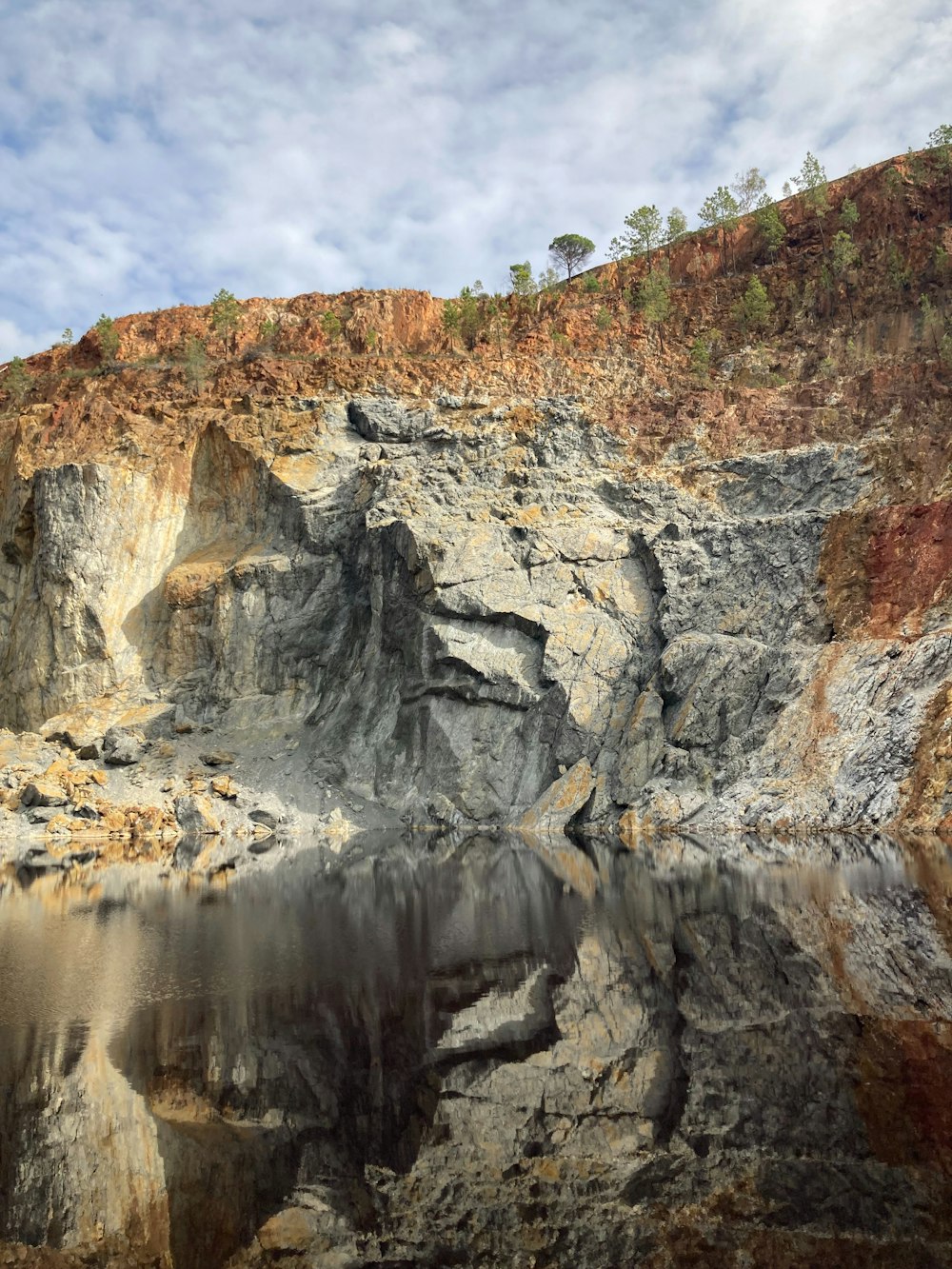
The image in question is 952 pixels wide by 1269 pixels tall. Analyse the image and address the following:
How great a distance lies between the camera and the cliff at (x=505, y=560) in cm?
4212

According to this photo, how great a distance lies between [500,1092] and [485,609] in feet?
133

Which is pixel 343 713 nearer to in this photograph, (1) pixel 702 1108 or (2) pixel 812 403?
(2) pixel 812 403

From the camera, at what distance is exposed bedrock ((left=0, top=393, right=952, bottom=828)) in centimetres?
4088

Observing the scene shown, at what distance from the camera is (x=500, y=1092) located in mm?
8945

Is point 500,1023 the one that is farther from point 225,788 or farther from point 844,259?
point 844,259

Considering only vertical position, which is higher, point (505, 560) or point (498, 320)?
point (498, 320)

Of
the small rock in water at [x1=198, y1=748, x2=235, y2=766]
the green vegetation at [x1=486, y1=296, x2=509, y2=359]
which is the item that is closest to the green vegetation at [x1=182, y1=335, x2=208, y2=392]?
the green vegetation at [x1=486, y1=296, x2=509, y2=359]

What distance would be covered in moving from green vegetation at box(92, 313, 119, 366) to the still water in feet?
206

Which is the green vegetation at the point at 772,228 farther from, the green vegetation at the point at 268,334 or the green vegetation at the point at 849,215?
the green vegetation at the point at 268,334

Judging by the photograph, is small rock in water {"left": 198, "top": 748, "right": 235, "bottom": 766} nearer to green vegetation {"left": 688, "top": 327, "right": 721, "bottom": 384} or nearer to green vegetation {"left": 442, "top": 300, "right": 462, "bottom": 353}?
green vegetation {"left": 442, "top": 300, "right": 462, "bottom": 353}

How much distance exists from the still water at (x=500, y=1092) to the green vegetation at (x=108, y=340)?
62844 mm

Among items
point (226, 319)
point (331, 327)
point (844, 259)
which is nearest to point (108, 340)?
point (226, 319)

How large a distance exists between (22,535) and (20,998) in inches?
2072

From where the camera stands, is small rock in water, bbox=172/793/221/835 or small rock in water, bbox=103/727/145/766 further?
small rock in water, bbox=103/727/145/766
